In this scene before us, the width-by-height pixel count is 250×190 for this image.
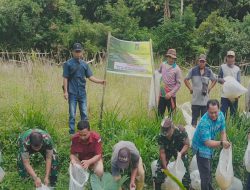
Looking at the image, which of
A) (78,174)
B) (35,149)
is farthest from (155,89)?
(35,149)

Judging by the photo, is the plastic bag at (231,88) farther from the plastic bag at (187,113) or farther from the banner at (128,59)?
the banner at (128,59)

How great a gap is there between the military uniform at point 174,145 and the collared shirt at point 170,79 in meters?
1.38

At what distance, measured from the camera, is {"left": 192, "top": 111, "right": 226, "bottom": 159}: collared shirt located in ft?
16.8

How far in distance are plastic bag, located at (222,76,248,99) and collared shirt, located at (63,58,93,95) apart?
2.01 metres

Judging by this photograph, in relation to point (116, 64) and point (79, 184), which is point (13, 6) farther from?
point (79, 184)

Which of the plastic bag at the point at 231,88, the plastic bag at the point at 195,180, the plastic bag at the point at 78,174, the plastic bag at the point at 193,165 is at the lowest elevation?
the plastic bag at the point at 195,180

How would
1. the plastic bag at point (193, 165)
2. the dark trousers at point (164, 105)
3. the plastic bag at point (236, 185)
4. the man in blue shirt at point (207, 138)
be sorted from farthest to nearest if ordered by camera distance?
1. the dark trousers at point (164, 105)
2. the plastic bag at point (193, 165)
3. the plastic bag at point (236, 185)
4. the man in blue shirt at point (207, 138)

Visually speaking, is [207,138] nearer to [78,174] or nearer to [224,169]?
[224,169]

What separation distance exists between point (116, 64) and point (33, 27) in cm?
1077

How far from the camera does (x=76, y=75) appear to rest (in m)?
6.42

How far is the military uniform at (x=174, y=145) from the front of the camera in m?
5.59

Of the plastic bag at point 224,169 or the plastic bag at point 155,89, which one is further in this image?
the plastic bag at point 155,89

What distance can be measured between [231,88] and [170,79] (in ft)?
2.88

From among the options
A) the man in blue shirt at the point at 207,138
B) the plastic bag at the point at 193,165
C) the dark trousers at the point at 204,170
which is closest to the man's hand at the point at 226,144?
the man in blue shirt at the point at 207,138
